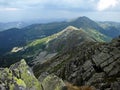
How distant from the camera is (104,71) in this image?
9106 centimetres

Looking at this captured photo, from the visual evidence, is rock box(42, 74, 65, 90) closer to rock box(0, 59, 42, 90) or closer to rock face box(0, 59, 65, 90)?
rock face box(0, 59, 65, 90)

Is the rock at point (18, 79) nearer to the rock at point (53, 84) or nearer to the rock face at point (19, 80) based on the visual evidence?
the rock face at point (19, 80)

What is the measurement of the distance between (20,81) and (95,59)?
75.7 meters

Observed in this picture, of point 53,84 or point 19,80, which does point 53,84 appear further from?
point 19,80

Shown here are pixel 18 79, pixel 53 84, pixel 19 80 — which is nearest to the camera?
pixel 19 80

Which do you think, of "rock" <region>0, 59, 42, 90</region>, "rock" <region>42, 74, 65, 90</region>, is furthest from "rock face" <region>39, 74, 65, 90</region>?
"rock" <region>0, 59, 42, 90</region>

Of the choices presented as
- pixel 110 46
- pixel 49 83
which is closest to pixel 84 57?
pixel 110 46

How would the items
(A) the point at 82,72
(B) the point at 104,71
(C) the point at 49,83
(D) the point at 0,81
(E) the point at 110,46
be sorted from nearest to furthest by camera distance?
(D) the point at 0,81 → (C) the point at 49,83 → (B) the point at 104,71 → (A) the point at 82,72 → (E) the point at 110,46

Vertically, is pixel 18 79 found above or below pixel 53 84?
above

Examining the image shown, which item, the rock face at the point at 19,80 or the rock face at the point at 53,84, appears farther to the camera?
the rock face at the point at 53,84

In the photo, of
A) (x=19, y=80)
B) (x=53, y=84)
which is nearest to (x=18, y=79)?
(x=19, y=80)

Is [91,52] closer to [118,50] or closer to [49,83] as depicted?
[118,50]

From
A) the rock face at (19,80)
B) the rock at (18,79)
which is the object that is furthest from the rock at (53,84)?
the rock at (18,79)

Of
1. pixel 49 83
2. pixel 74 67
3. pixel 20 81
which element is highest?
pixel 20 81
